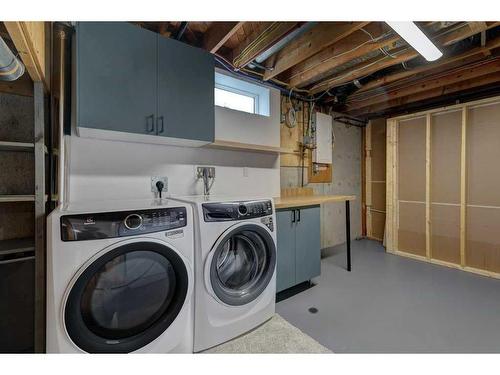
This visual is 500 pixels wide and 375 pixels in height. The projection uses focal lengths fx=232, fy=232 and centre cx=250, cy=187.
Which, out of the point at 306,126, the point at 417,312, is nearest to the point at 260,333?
the point at 417,312

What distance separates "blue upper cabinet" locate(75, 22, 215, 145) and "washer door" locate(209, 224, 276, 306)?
2.81 feet

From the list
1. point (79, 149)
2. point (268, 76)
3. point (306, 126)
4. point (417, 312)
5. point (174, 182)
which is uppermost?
point (268, 76)

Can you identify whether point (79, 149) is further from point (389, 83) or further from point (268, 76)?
point (389, 83)

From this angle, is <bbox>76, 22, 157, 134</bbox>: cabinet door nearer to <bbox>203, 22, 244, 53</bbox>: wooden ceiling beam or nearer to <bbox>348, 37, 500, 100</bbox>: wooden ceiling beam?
<bbox>203, 22, 244, 53</bbox>: wooden ceiling beam

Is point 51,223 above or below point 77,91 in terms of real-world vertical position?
below

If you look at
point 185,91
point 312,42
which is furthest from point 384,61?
point 185,91

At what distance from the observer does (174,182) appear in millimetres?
2129

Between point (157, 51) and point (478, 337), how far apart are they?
3093 mm

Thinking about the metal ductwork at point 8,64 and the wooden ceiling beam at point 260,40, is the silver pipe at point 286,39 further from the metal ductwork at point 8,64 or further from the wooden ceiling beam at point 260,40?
the metal ductwork at point 8,64

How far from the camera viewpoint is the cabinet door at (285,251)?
2133 millimetres

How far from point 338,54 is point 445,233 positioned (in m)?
2.81

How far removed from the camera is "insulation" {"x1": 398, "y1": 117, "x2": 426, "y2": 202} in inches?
133

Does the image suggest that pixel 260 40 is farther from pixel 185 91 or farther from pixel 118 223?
pixel 118 223

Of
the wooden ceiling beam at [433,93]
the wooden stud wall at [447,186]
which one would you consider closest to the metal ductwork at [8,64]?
the wooden ceiling beam at [433,93]
